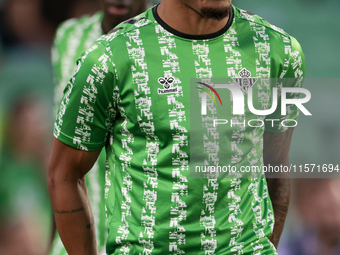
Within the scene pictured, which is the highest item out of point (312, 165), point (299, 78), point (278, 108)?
point (299, 78)

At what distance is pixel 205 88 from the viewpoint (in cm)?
154

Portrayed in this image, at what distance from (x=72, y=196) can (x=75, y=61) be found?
121cm

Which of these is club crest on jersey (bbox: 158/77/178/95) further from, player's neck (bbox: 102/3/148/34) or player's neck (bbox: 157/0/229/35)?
player's neck (bbox: 102/3/148/34)

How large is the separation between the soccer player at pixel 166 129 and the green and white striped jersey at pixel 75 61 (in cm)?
101

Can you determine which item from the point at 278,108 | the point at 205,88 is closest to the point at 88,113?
the point at 205,88

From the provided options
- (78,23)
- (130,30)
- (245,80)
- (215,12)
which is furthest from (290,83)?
(78,23)

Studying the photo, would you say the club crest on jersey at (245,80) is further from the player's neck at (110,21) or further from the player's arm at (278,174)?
the player's neck at (110,21)

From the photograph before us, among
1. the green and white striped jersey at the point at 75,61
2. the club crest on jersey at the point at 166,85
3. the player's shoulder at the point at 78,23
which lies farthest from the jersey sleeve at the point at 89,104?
the player's shoulder at the point at 78,23

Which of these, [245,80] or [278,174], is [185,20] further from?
[278,174]

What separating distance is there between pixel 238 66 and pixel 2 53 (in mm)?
1775

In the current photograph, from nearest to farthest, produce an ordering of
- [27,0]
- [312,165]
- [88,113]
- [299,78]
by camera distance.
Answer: [88,113] → [299,78] → [27,0] → [312,165]

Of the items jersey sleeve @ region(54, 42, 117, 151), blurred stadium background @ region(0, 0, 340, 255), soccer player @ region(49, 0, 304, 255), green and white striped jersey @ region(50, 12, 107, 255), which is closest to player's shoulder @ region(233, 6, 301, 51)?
soccer player @ region(49, 0, 304, 255)

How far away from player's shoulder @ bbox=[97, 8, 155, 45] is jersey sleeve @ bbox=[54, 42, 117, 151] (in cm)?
4

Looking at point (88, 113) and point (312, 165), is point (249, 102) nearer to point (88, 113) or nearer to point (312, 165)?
point (88, 113)
